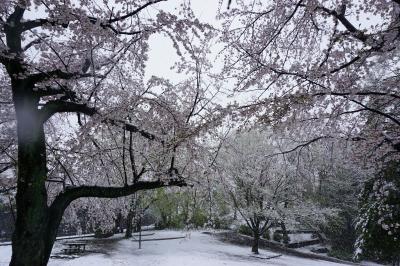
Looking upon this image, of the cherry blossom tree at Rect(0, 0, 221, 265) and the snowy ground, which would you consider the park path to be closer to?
the snowy ground

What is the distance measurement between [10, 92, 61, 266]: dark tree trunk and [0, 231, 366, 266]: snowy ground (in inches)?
316

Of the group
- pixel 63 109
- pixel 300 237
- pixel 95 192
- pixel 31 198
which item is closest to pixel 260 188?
pixel 300 237

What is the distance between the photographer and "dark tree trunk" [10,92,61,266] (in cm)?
550

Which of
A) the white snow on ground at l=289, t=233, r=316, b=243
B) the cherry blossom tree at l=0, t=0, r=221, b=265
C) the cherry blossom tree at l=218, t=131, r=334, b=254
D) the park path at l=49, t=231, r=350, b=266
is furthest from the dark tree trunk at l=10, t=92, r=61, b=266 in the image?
the white snow on ground at l=289, t=233, r=316, b=243

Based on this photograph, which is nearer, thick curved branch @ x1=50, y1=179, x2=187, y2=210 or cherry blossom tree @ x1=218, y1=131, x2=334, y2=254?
thick curved branch @ x1=50, y1=179, x2=187, y2=210

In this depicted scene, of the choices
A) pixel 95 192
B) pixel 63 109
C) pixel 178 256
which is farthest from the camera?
pixel 178 256

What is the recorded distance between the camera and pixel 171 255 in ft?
56.1

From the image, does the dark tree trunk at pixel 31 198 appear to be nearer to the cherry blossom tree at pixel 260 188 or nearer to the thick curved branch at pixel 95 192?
the thick curved branch at pixel 95 192

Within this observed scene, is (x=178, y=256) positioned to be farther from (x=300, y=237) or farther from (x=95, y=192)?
(x=300, y=237)

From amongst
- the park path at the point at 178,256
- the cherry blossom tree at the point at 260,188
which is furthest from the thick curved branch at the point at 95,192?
the cherry blossom tree at the point at 260,188

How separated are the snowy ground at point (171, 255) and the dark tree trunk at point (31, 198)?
8.02 metres

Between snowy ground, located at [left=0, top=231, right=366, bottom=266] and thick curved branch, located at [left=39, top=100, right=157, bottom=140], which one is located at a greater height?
thick curved branch, located at [left=39, top=100, right=157, bottom=140]

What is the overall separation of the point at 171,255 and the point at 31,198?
12.4m

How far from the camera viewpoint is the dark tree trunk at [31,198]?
550cm
